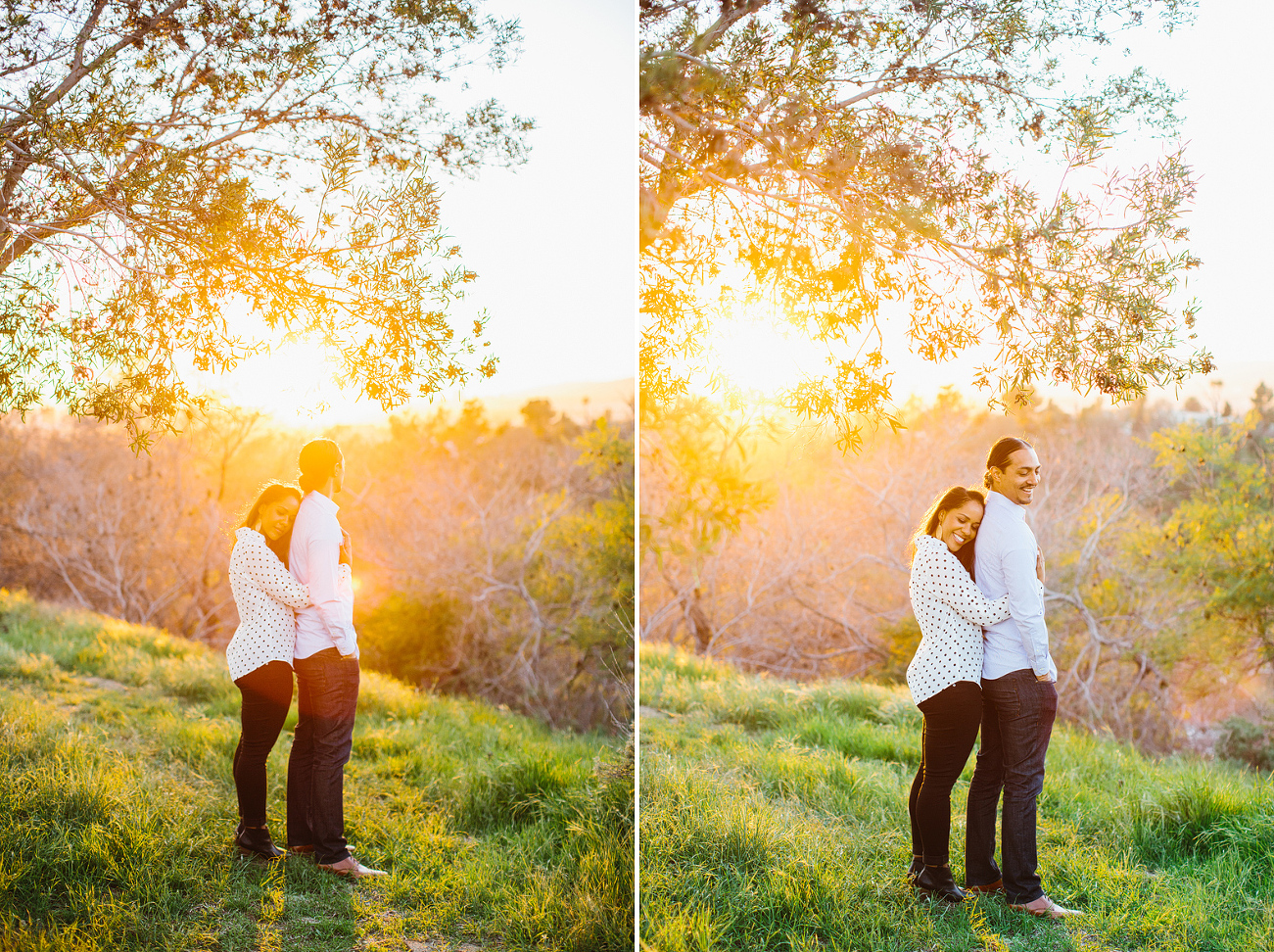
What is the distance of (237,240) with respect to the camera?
2.57m

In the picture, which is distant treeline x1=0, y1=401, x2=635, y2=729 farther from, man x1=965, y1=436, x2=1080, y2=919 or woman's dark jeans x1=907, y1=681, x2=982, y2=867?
man x1=965, y1=436, x2=1080, y2=919

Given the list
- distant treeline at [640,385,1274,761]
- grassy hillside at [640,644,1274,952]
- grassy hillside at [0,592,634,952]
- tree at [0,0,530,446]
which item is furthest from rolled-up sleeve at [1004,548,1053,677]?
distant treeline at [640,385,1274,761]

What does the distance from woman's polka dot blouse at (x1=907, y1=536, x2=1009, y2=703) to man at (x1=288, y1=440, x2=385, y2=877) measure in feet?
5.64

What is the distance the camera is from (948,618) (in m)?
2.34

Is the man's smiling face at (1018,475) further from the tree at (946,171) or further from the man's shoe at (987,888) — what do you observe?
the man's shoe at (987,888)

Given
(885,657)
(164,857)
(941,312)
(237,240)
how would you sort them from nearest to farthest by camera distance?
(164,857), (237,240), (941,312), (885,657)

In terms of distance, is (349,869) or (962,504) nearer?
(962,504)

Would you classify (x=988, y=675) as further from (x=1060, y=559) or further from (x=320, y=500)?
(x=1060, y=559)

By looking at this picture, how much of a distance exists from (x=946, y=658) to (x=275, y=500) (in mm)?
2065

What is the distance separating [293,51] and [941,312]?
91.1 inches

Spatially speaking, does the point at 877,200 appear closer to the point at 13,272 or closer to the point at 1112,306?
the point at 1112,306

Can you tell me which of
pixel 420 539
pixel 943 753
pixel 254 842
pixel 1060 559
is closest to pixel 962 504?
pixel 943 753

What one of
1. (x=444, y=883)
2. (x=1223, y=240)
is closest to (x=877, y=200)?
(x=1223, y=240)

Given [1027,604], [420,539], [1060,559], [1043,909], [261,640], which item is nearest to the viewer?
[1027,604]
